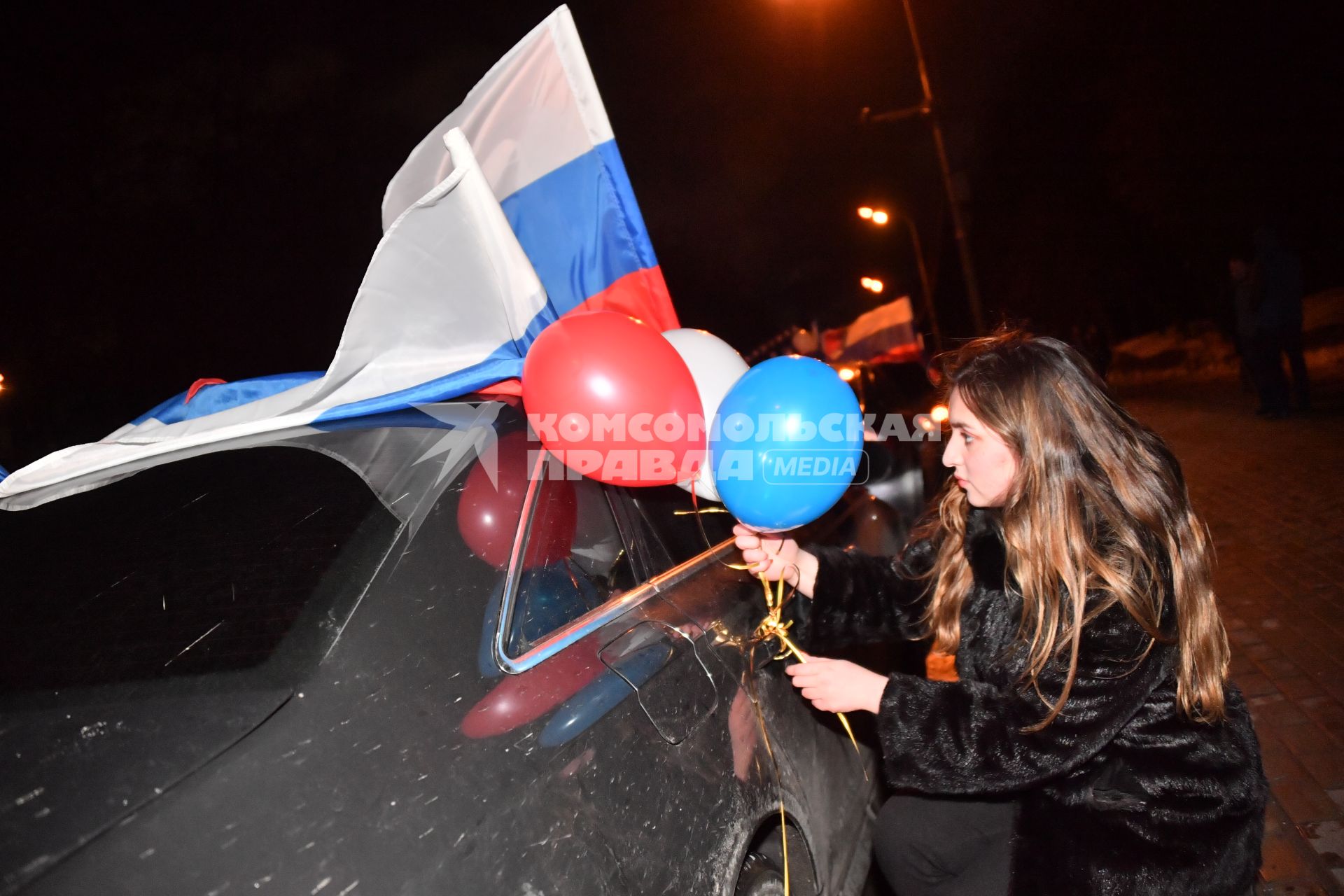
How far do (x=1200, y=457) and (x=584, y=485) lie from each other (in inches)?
311

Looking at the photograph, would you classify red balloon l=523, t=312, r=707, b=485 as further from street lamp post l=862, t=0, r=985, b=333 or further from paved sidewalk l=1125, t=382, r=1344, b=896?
street lamp post l=862, t=0, r=985, b=333

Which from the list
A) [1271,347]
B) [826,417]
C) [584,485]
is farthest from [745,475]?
[1271,347]

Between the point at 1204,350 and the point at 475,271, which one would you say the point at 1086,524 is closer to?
the point at 475,271

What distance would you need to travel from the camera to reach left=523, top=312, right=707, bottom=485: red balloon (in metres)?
1.79

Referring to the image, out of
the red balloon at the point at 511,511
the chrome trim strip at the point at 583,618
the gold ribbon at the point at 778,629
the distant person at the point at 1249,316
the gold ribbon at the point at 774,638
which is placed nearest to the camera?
the chrome trim strip at the point at 583,618

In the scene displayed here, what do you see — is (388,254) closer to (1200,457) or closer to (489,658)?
(489,658)

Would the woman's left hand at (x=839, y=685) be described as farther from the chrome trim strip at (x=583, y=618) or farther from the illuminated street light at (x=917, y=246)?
the illuminated street light at (x=917, y=246)

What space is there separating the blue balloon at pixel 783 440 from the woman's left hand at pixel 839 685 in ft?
1.18

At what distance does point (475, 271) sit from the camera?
8.03 ft

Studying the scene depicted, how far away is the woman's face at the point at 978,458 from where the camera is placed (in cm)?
194

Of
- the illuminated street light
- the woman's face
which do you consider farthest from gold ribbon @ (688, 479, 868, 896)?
the illuminated street light

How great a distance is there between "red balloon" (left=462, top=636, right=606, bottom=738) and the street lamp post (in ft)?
33.6

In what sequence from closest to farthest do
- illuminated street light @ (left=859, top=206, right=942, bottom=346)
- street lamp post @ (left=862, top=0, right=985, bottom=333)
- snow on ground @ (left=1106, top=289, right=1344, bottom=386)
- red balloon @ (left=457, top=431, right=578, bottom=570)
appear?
red balloon @ (left=457, top=431, right=578, bottom=570) < street lamp post @ (left=862, top=0, right=985, bottom=333) < snow on ground @ (left=1106, top=289, right=1344, bottom=386) < illuminated street light @ (left=859, top=206, right=942, bottom=346)

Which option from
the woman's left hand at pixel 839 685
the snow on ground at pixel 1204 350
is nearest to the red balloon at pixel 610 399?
the woman's left hand at pixel 839 685
